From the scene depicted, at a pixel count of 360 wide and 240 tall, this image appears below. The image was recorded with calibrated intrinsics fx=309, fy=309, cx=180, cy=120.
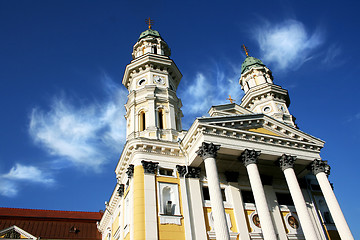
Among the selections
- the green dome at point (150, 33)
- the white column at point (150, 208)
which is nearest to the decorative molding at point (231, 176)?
the white column at point (150, 208)

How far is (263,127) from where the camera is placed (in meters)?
22.5

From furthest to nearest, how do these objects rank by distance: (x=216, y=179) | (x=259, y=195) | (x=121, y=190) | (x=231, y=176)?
(x=121, y=190), (x=231, y=176), (x=259, y=195), (x=216, y=179)

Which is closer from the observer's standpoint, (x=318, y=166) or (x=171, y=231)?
(x=171, y=231)

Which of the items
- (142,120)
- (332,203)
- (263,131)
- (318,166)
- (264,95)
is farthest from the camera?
(264,95)

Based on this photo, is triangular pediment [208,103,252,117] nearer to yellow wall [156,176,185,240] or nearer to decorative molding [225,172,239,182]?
decorative molding [225,172,239,182]

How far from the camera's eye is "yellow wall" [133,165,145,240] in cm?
1724

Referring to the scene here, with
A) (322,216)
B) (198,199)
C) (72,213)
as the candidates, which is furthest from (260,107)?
(72,213)

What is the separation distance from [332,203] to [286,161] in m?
3.85

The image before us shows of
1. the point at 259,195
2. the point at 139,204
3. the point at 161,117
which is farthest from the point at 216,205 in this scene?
the point at 161,117

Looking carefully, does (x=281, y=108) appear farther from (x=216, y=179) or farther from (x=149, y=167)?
(x=149, y=167)

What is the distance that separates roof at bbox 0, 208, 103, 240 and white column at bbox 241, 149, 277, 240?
19.7 metres

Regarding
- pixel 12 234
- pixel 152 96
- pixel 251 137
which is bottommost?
pixel 12 234

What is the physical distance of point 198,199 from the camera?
64.2 ft

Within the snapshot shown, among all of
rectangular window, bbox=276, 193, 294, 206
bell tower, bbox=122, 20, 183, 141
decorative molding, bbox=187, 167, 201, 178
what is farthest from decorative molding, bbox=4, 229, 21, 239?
rectangular window, bbox=276, 193, 294, 206
